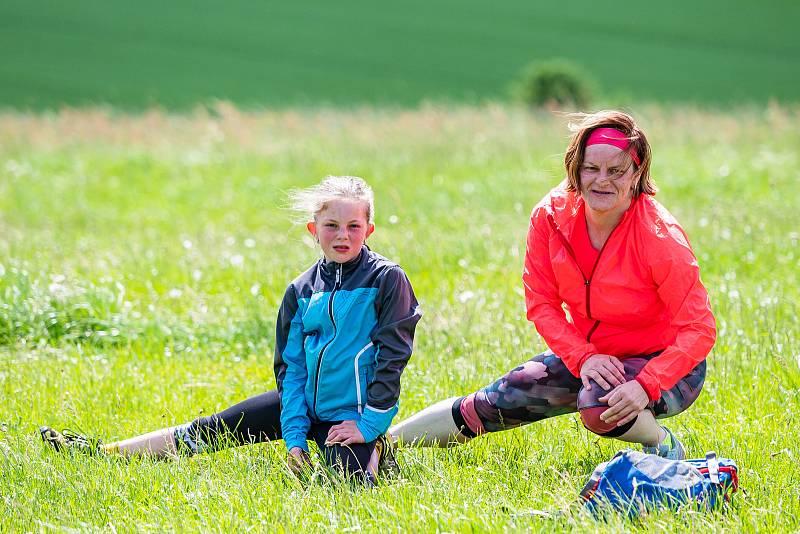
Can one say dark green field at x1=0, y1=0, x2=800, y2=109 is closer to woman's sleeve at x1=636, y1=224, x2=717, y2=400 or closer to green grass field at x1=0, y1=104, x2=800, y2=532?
green grass field at x1=0, y1=104, x2=800, y2=532

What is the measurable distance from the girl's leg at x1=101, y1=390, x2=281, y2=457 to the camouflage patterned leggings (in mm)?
851

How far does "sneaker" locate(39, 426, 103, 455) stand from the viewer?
428 cm

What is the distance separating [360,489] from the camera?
371cm

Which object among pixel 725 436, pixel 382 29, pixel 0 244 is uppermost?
pixel 382 29

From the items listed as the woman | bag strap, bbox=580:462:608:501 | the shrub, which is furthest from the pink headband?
the shrub

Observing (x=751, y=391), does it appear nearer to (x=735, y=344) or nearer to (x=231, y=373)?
(x=735, y=344)

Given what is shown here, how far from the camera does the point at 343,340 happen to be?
13.1ft

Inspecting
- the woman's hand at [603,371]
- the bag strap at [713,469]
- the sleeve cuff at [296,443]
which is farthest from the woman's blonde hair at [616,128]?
the sleeve cuff at [296,443]

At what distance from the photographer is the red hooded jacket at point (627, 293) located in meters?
3.82

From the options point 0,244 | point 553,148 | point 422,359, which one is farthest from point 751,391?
point 553,148

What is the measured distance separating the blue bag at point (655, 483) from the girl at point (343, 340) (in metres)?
0.93

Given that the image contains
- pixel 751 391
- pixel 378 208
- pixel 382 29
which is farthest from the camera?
pixel 382 29

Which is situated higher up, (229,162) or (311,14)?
(311,14)

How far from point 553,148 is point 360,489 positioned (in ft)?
33.1
